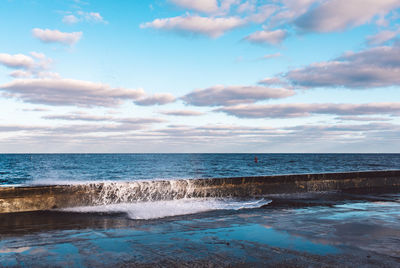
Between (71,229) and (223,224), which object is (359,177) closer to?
(223,224)

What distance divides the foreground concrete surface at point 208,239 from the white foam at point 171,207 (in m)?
0.54

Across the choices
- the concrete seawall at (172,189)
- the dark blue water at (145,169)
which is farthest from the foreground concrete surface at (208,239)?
the dark blue water at (145,169)

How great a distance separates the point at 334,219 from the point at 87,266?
5.33 meters

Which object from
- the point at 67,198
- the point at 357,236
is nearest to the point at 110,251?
the point at 357,236

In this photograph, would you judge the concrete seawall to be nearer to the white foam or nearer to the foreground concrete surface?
the white foam

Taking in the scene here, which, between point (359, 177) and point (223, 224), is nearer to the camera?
point (223, 224)

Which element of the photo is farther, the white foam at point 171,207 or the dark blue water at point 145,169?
the dark blue water at point 145,169

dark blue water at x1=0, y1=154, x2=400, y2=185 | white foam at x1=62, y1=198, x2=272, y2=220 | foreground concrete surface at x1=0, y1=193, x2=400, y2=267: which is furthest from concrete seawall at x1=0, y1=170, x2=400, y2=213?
dark blue water at x1=0, y1=154, x2=400, y2=185

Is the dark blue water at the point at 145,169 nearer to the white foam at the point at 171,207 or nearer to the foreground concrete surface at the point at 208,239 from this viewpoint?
the white foam at the point at 171,207

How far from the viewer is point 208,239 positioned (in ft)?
18.8

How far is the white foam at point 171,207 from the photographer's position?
8492mm

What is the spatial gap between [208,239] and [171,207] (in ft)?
12.9

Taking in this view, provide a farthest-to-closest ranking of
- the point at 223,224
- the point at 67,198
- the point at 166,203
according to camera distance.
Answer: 1. the point at 166,203
2. the point at 67,198
3. the point at 223,224

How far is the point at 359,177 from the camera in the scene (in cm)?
1559
